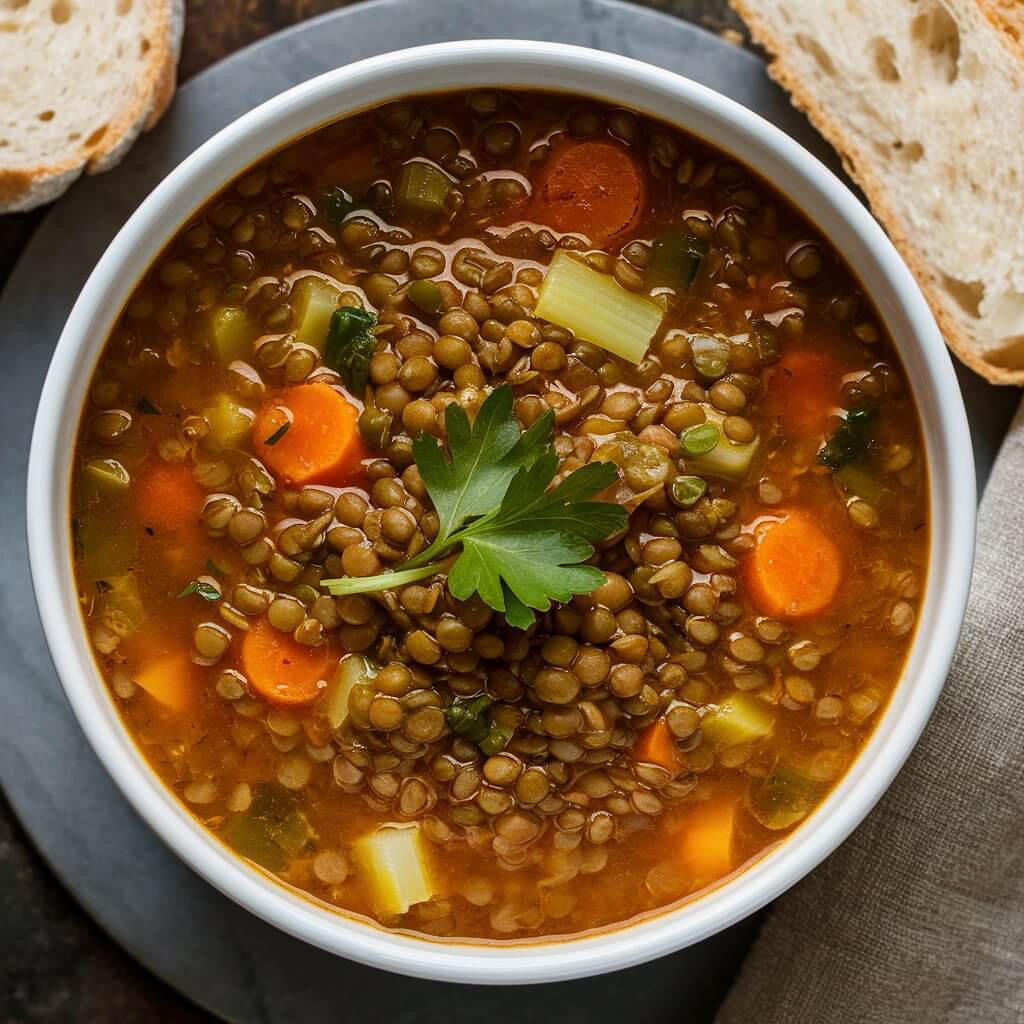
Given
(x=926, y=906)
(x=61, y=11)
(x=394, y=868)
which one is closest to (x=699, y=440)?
(x=394, y=868)

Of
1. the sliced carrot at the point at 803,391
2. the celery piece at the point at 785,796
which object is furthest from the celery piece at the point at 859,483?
the celery piece at the point at 785,796

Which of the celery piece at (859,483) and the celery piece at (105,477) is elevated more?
the celery piece at (859,483)

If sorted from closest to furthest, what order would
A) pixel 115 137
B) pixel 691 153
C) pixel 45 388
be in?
pixel 45 388
pixel 691 153
pixel 115 137

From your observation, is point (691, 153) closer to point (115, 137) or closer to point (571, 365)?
point (571, 365)

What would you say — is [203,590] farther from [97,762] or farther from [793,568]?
[793,568]

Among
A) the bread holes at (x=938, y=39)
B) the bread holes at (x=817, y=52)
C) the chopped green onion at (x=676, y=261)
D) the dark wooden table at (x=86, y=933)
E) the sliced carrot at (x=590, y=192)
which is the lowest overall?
the dark wooden table at (x=86, y=933)

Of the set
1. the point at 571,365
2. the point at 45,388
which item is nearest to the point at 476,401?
the point at 571,365

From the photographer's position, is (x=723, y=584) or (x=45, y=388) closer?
(x=45, y=388)

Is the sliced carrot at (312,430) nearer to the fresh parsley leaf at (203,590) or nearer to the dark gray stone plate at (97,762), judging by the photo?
the fresh parsley leaf at (203,590)
